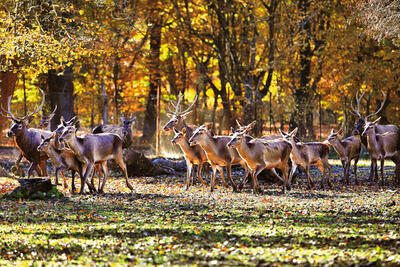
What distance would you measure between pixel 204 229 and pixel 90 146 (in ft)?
17.9

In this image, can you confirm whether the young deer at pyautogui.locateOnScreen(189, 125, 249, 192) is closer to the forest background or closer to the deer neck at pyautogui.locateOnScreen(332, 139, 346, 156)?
the deer neck at pyautogui.locateOnScreen(332, 139, 346, 156)

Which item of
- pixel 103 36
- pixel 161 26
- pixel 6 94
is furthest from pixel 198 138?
pixel 161 26

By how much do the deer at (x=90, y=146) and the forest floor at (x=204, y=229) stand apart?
846 mm

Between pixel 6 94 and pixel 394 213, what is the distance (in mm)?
13895

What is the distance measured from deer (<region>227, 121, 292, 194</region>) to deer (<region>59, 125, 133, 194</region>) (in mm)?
2910

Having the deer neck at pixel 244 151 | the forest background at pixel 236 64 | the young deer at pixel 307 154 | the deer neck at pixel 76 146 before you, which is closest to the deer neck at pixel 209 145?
the deer neck at pixel 244 151

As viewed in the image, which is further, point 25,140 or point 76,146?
point 25,140

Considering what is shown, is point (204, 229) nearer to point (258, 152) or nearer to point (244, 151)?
point (244, 151)

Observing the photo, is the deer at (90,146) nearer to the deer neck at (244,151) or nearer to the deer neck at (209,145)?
the deer neck at (209,145)

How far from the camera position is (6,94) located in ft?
62.5

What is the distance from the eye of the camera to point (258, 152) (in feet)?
44.1

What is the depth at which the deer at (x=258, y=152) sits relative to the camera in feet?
43.5

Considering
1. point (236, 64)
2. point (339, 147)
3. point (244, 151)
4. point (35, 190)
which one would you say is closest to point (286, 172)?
point (244, 151)

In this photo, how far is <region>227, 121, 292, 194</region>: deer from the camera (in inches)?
523
